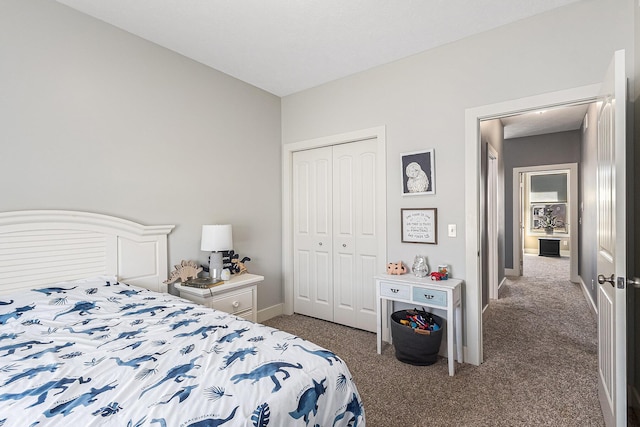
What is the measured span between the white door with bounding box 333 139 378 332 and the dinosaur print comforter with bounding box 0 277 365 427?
6.04 feet

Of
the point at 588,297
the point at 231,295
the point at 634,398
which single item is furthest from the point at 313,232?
the point at 588,297

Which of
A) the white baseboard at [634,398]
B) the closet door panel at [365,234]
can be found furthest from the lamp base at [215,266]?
the white baseboard at [634,398]

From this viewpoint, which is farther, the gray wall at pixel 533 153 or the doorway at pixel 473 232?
the gray wall at pixel 533 153

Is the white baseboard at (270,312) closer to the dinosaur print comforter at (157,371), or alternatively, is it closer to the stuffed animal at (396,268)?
the stuffed animal at (396,268)

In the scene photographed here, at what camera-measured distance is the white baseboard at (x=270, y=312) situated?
3549 mm

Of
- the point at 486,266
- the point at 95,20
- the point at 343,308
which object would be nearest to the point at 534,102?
the point at 486,266

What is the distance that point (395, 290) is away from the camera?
2662 millimetres

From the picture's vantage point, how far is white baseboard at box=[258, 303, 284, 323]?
355 cm

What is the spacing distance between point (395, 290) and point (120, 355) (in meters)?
2.00

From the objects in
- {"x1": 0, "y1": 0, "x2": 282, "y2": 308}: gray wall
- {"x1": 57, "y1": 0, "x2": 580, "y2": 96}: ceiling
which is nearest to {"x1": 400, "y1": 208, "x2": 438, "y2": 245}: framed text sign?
{"x1": 57, "y1": 0, "x2": 580, "y2": 96}: ceiling

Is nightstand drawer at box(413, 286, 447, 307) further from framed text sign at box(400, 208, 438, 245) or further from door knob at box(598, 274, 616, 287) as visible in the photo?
door knob at box(598, 274, 616, 287)

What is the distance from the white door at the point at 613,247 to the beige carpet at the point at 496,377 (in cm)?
34

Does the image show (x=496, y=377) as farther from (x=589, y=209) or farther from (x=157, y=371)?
(x=589, y=209)

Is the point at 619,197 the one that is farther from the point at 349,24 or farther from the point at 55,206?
the point at 55,206
